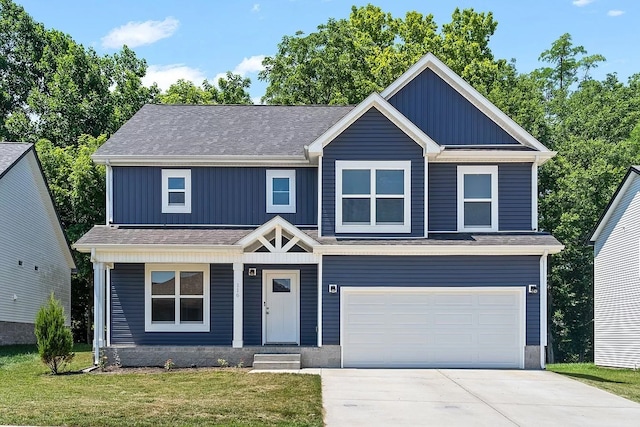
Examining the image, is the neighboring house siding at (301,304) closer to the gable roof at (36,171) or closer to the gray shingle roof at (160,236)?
the gray shingle roof at (160,236)

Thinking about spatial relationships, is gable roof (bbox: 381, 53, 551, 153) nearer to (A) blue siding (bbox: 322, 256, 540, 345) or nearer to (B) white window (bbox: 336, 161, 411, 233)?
(B) white window (bbox: 336, 161, 411, 233)

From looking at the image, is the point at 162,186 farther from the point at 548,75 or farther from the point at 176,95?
the point at 548,75

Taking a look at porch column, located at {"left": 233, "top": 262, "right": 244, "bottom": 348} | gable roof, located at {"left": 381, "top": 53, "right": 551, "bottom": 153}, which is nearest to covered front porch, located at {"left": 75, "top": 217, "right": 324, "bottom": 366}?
porch column, located at {"left": 233, "top": 262, "right": 244, "bottom": 348}

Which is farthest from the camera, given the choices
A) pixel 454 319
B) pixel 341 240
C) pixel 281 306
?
pixel 281 306

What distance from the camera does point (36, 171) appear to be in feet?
95.3

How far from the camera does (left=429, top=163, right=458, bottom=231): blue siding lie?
21.7 m

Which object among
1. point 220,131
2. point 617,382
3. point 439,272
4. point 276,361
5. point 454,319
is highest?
point 220,131

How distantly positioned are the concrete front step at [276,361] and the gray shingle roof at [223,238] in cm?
304

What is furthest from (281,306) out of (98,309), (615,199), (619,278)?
(615,199)

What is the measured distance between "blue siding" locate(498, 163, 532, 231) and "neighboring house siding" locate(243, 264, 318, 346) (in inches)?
217

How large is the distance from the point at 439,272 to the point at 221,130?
827 cm

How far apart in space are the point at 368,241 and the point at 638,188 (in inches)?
434

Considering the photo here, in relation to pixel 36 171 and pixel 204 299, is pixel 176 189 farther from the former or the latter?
pixel 36 171

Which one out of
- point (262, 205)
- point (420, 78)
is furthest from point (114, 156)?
point (420, 78)
